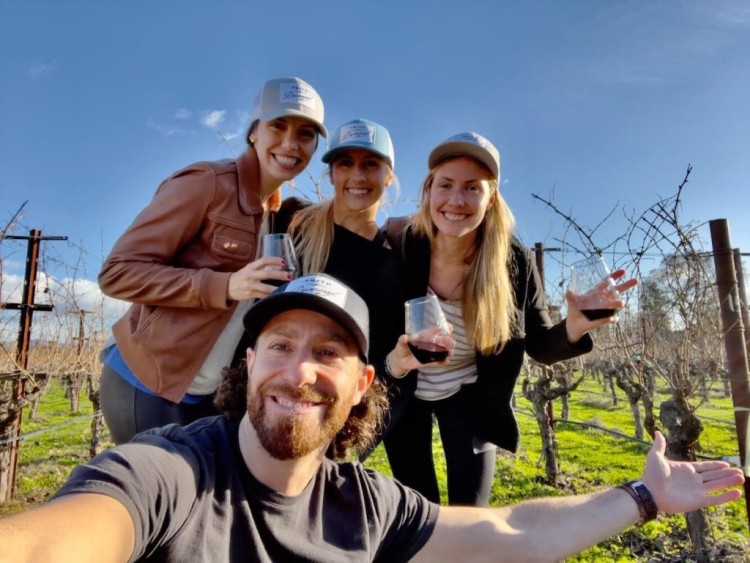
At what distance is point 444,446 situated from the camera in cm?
308

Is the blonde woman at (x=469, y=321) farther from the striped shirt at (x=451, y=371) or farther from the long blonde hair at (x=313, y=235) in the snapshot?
the long blonde hair at (x=313, y=235)

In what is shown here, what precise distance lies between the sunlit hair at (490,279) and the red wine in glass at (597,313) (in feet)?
1.46

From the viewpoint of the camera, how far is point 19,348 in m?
9.05

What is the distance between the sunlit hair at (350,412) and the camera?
221 cm

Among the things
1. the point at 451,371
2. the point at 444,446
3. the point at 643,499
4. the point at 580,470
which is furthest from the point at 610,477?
the point at 643,499

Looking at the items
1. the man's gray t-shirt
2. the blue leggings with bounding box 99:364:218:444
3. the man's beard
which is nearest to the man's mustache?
the man's beard

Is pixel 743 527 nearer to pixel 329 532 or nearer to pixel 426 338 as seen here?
pixel 426 338

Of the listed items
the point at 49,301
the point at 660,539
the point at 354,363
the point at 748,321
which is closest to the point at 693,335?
the point at 748,321

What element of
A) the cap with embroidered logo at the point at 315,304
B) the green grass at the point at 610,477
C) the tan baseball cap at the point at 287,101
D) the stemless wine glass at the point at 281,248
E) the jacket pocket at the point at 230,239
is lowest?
the green grass at the point at 610,477

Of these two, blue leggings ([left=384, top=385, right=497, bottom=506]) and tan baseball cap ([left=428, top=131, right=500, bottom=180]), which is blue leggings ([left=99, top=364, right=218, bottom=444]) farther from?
Answer: tan baseball cap ([left=428, top=131, right=500, bottom=180])

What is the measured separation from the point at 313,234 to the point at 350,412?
0.98 meters

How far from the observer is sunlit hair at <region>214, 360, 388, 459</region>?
7.25 ft

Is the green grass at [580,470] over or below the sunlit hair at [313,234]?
below

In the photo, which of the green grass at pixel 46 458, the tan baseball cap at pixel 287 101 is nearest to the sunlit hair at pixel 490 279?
the tan baseball cap at pixel 287 101
